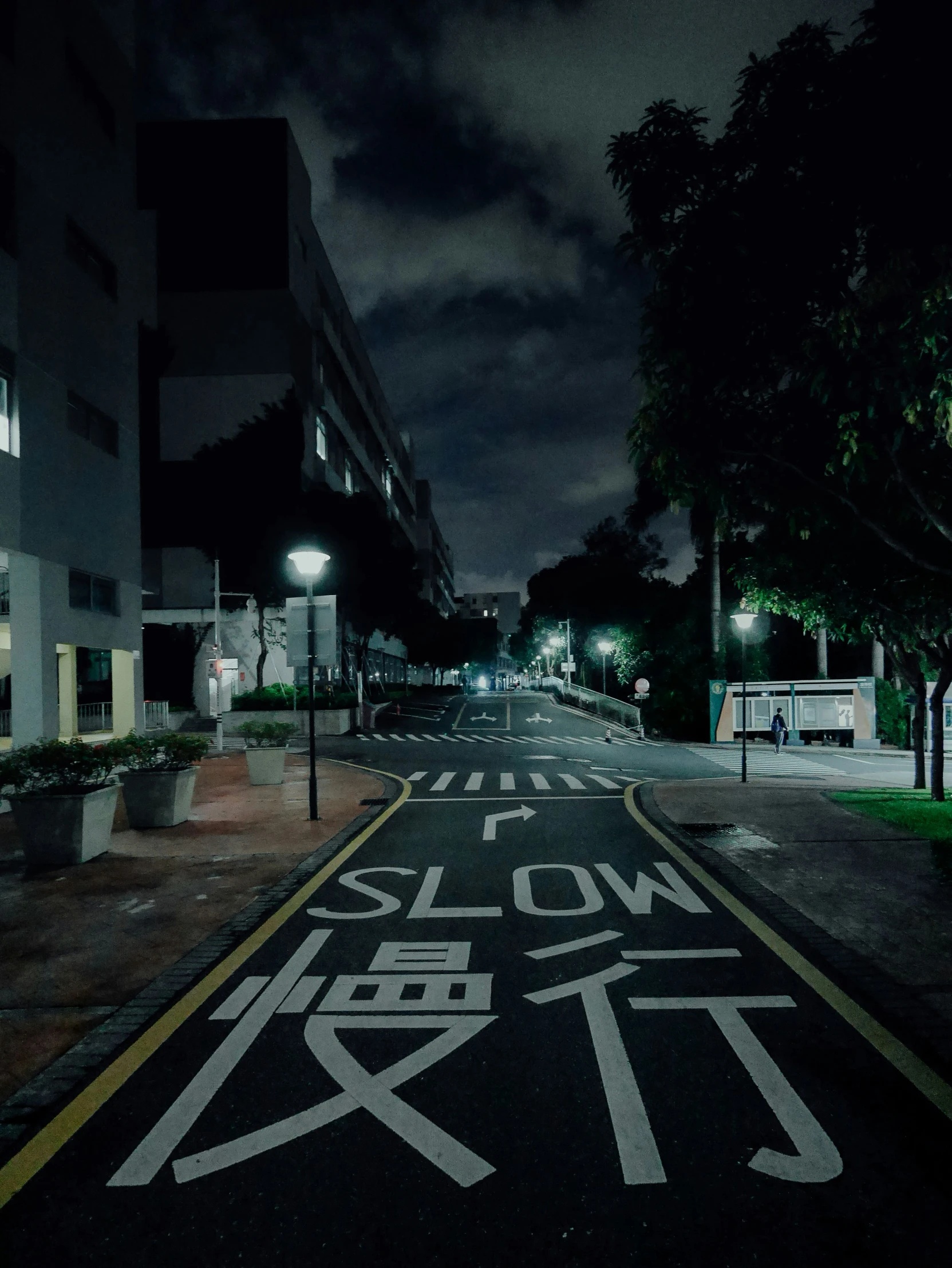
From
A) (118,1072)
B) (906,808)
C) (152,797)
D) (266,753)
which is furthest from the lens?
(266,753)

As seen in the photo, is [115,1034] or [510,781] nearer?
[115,1034]

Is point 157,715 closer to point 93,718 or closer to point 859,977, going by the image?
point 93,718

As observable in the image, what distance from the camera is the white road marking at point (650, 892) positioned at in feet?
23.8

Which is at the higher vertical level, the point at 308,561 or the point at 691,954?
the point at 308,561

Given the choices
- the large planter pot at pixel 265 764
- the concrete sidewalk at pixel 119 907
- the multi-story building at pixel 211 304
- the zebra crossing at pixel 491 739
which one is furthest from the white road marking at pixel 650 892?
the multi-story building at pixel 211 304

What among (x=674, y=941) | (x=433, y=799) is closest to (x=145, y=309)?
(x=433, y=799)

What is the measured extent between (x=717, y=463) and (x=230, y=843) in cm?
881

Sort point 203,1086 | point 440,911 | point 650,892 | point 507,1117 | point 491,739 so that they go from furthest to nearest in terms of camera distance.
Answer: point 491,739
point 650,892
point 440,911
point 203,1086
point 507,1117

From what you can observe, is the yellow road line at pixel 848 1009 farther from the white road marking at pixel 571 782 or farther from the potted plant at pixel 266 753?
the potted plant at pixel 266 753

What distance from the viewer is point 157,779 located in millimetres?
11508

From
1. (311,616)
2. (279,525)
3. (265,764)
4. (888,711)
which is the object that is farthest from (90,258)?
(888,711)

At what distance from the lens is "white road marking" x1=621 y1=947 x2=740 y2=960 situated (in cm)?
586

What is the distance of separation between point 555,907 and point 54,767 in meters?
6.84

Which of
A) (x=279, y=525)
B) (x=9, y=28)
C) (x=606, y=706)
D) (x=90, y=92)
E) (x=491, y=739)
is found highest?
(x=90, y=92)
